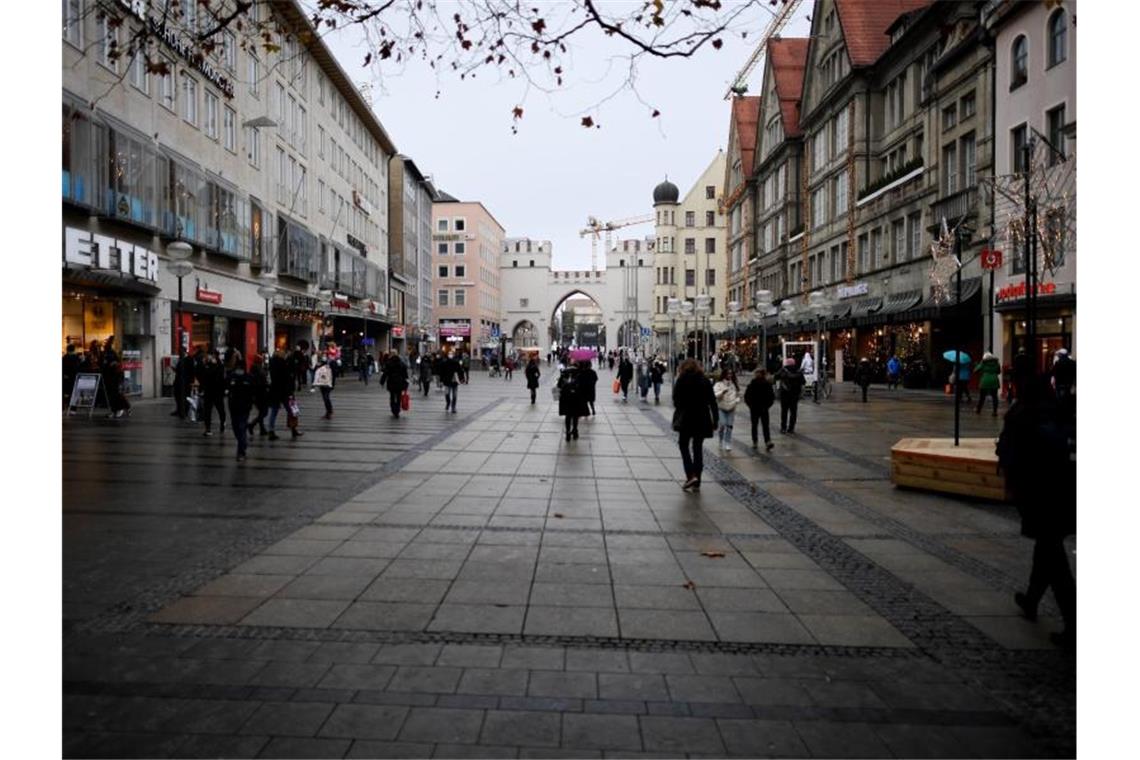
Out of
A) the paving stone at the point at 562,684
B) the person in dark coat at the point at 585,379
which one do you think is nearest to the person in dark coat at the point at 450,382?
the person in dark coat at the point at 585,379

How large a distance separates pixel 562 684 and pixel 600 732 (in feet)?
1.84

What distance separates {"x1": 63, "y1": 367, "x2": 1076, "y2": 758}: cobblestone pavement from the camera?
3.86 meters

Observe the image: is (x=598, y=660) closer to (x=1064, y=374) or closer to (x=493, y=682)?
(x=493, y=682)

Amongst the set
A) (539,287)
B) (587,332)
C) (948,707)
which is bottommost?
(948,707)

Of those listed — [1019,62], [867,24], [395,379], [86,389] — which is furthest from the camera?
[867,24]

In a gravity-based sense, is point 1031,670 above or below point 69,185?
below

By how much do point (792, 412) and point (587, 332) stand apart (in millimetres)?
60604

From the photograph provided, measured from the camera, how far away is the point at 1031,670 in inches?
184

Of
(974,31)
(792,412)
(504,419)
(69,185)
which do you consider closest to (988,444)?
(792,412)

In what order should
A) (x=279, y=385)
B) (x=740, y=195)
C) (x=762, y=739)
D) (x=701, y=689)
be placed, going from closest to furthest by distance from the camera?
(x=762, y=739) < (x=701, y=689) < (x=279, y=385) < (x=740, y=195)

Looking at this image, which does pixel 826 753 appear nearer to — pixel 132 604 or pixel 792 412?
pixel 132 604

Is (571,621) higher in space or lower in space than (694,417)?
lower

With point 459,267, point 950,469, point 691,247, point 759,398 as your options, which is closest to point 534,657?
point 950,469

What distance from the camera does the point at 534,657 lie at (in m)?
4.71
